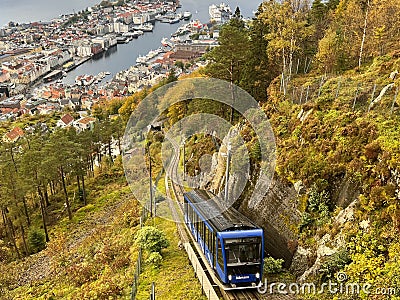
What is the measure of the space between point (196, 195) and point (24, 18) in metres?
208

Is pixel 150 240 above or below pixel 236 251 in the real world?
below

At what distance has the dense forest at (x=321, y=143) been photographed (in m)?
10.6

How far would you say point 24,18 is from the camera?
195 meters

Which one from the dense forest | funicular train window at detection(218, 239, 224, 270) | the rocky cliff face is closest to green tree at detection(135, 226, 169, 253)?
the rocky cliff face

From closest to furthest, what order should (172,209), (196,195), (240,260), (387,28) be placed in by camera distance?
(240,260) < (196,195) < (172,209) < (387,28)

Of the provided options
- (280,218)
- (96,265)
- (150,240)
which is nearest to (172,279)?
(150,240)

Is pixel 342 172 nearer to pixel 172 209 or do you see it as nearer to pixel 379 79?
pixel 379 79

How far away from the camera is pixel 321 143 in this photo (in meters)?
13.9

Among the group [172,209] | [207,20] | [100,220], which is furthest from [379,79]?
[207,20]

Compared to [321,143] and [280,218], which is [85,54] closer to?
[321,143]

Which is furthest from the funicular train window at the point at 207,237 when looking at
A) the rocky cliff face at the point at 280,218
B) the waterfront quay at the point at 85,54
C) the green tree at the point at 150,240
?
the waterfront quay at the point at 85,54

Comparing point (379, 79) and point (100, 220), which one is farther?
point (100, 220)

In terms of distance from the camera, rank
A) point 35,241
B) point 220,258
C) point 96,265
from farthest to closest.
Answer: point 35,241 → point 96,265 → point 220,258

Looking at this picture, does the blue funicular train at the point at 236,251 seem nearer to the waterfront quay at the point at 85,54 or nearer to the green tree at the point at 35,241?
the green tree at the point at 35,241
